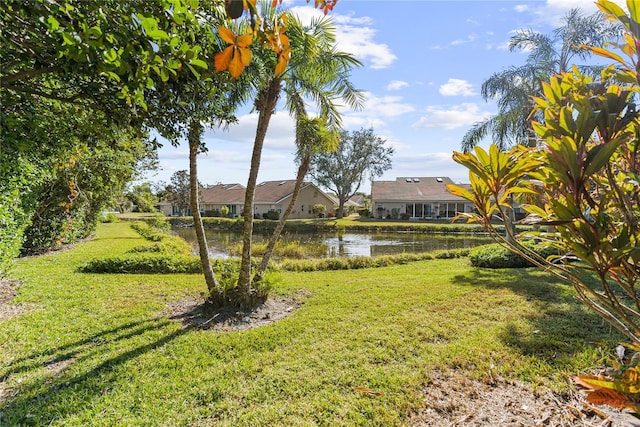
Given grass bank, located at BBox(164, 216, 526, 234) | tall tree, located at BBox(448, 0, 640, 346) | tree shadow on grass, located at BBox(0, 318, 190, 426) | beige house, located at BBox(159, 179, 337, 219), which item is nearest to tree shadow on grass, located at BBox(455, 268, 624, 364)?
tall tree, located at BBox(448, 0, 640, 346)

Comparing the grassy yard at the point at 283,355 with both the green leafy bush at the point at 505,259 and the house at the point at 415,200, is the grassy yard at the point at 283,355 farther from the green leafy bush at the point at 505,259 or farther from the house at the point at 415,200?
the house at the point at 415,200

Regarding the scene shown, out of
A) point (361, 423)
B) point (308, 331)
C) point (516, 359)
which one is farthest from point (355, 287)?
point (361, 423)

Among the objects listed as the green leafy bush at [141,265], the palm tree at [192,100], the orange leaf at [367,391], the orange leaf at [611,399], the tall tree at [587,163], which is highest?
the palm tree at [192,100]

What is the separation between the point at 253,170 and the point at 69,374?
3.66 m

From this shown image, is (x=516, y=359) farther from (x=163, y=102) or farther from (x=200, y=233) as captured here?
(x=200, y=233)

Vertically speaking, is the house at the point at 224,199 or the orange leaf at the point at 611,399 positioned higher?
the house at the point at 224,199

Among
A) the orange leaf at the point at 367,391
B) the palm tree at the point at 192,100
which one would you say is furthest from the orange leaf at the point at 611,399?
the palm tree at the point at 192,100

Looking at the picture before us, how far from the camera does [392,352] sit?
160 inches

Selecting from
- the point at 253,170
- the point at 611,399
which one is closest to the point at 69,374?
the point at 253,170

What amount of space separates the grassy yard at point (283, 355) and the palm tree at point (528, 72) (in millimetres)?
7931

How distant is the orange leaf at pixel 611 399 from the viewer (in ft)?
5.45

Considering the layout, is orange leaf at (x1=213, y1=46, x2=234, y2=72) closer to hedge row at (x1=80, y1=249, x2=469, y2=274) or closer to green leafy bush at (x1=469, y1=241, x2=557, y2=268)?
hedge row at (x1=80, y1=249, x2=469, y2=274)

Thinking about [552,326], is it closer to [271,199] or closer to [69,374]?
[69,374]

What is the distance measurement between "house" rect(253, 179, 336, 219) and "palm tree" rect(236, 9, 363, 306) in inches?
1324
